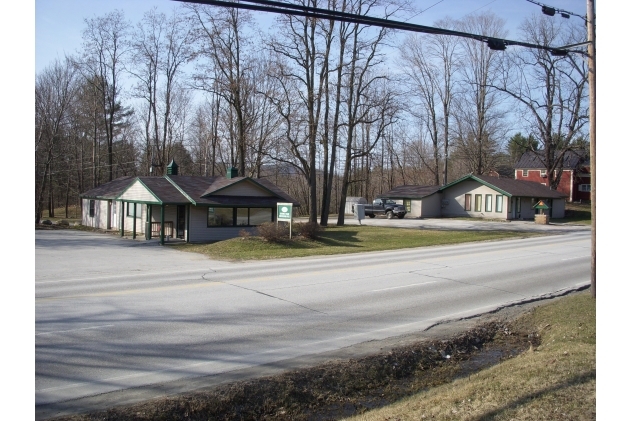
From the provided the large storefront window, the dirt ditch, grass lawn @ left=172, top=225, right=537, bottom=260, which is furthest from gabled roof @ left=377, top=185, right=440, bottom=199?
the dirt ditch

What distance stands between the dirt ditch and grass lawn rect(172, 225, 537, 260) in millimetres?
13420

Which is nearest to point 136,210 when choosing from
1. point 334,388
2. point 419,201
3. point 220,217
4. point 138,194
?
point 138,194

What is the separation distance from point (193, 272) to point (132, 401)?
35.3 ft

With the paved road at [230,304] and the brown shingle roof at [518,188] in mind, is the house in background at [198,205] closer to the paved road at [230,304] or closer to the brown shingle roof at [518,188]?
the paved road at [230,304]

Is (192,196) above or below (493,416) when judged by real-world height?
above

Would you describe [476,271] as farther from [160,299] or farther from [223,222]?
[223,222]

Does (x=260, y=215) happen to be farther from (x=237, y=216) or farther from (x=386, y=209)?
(x=386, y=209)

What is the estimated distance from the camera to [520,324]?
1055 cm

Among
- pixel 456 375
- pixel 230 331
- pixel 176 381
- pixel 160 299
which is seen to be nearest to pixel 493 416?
pixel 456 375

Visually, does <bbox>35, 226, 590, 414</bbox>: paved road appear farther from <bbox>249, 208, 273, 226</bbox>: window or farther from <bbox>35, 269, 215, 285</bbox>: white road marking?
<bbox>249, 208, 273, 226</bbox>: window

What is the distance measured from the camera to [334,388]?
6910mm

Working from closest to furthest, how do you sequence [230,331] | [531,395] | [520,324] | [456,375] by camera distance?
[531,395]
[456,375]
[230,331]
[520,324]

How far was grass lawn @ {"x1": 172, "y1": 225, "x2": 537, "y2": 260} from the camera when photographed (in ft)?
75.0

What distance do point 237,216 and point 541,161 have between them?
49169mm
